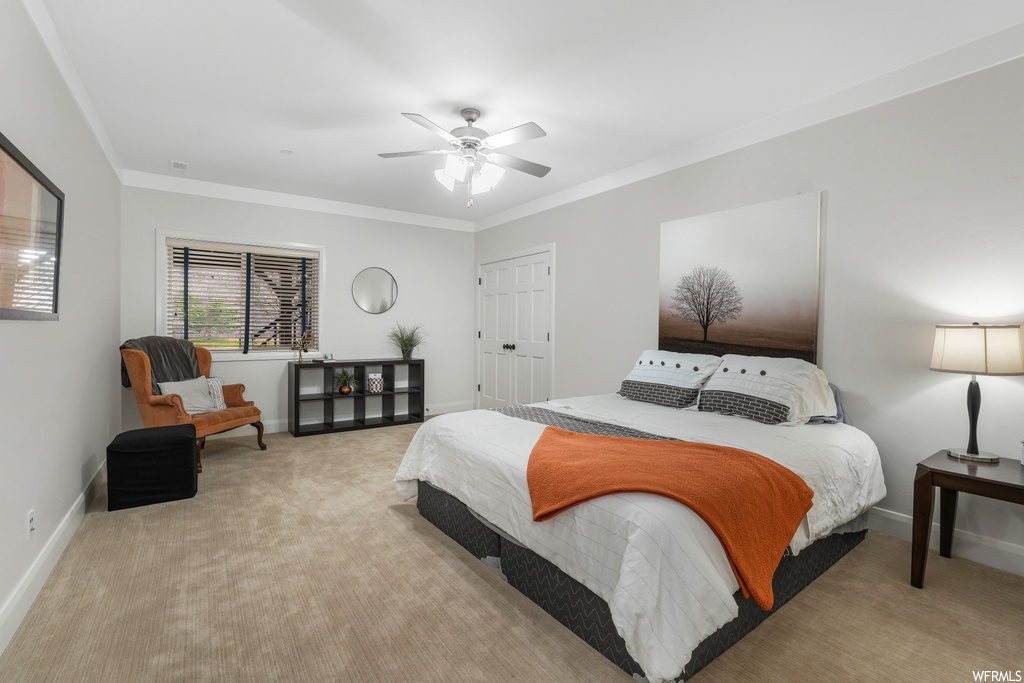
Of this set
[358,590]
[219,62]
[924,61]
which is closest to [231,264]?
[219,62]

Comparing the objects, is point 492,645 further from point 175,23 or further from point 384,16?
point 175,23

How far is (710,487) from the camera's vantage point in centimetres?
171

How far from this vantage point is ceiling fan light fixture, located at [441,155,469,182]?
3230 mm

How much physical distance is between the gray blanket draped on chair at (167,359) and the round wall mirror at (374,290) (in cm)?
176

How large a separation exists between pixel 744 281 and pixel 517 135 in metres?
1.85

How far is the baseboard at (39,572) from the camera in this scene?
1.80 metres

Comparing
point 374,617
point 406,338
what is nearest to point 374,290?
point 406,338

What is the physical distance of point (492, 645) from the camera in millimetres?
1810

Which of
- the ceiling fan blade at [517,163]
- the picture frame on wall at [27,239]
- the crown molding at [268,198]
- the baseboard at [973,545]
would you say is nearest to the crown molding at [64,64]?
the picture frame on wall at [27,239]

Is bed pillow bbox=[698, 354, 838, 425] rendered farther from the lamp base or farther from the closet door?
the closet door

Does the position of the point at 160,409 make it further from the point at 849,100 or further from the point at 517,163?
the point at 849,100

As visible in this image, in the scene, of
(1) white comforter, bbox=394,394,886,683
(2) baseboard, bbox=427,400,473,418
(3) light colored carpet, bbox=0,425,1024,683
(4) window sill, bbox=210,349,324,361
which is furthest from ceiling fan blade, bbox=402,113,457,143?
(2) baseboard, bbox=427,400,473,418

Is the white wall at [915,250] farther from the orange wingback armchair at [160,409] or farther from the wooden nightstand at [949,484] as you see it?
the orange wingback armchair at [160,409]

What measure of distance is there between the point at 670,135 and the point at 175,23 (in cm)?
300
